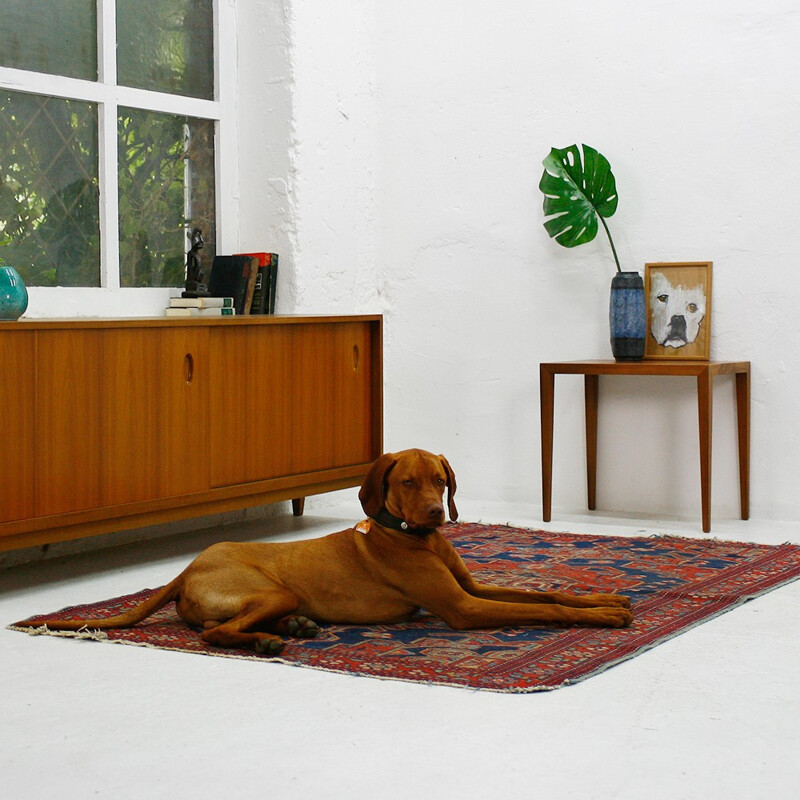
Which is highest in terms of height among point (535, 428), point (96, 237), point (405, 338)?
point (96, 237)

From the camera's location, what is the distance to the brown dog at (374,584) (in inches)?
127

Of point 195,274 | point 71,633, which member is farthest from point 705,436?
point 71,633

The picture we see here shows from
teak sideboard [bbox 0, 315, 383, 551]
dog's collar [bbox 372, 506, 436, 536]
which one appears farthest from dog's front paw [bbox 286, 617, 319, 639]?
teak sideboard [bbox 0, 315, 383, 551]

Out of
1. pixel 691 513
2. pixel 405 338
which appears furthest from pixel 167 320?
pixel 691 513

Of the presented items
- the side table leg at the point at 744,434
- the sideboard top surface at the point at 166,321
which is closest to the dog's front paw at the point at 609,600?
the sideboard top surface at the point at 166,321

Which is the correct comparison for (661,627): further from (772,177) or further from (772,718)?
(772,177)

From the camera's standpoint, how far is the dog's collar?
10.8 feet

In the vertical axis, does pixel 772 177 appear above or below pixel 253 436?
above

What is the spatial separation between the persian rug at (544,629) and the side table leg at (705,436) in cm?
29

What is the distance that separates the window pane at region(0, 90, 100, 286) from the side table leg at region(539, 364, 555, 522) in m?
1.92

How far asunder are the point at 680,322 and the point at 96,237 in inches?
97.9

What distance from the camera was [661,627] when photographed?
10.8ft

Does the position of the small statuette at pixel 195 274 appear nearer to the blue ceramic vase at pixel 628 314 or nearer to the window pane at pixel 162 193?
the window pane at pixel 162 193

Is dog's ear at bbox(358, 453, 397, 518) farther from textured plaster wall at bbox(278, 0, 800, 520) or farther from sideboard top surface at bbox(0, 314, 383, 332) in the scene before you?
textured plaster wall at bbox(278, 0, 800, 520)
